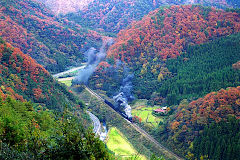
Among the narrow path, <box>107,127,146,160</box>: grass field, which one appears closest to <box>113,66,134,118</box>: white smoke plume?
<box>107,127,146,160</box>: grass field

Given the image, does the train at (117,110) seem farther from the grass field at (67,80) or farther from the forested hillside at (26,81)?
the grass field at (67,80)

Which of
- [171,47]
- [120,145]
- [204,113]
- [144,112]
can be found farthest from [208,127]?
[171,47]

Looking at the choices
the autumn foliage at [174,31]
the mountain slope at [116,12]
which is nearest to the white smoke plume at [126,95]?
the autumn foliage at [174,31]

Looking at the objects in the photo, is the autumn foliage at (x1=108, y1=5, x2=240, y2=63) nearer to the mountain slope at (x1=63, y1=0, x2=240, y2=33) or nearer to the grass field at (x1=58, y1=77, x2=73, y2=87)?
the grass field at (x1=58, y1=77, x2=73, y2=87)

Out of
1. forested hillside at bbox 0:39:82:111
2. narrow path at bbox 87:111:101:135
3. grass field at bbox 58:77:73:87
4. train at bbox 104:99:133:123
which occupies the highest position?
forested hillside at bbox 0:39:82:111

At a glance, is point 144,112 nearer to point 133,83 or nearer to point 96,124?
point 96,124

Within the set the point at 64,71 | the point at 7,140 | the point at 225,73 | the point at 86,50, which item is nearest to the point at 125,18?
the point at 86,50

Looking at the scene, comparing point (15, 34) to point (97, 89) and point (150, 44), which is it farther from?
point (150, 44)
